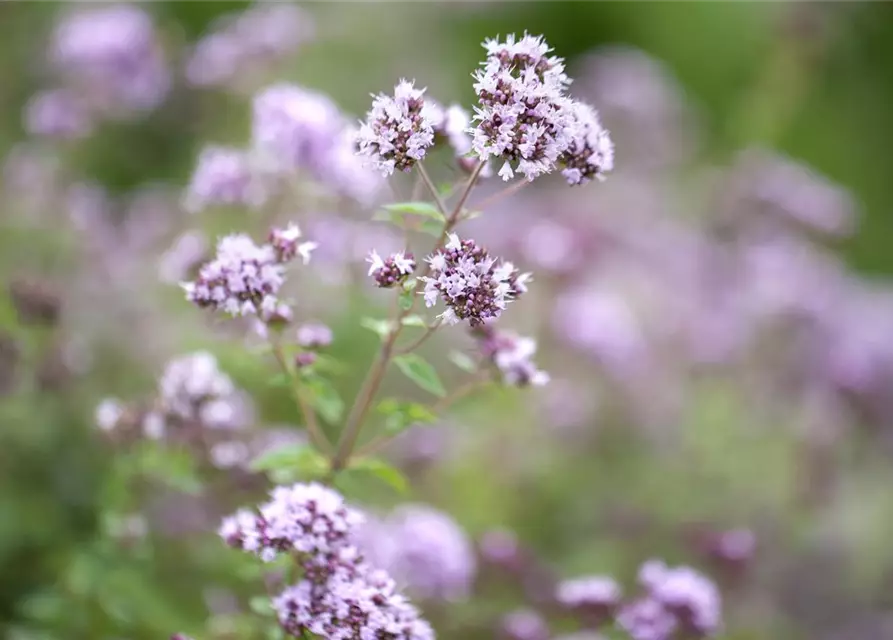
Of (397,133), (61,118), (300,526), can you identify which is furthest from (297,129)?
(61,118)

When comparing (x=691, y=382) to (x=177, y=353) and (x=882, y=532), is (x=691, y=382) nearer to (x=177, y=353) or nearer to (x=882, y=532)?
(x=882, y=532)

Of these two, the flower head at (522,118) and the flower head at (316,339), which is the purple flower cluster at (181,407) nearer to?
the flower head at (316,339)

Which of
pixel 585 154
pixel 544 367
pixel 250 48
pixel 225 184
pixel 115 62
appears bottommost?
pixel 585 154

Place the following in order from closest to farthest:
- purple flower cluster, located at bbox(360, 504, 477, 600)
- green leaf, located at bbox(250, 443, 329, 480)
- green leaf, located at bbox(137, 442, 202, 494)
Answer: green leaf, located at bbox(250, 443, 329, 480) < green leaf, located at bbox(137, 442, 202, 494) < purple flower cluster, located at bbox(360, 504, 477, 600)

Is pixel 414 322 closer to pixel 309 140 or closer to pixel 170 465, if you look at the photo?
pixel 170 465

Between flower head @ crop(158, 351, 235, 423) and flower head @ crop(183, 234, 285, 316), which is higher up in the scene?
flower head @ crop(158, 351, 235, 423)

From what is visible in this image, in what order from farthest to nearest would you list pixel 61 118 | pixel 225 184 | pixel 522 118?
1. pixel 61 118
2. pixel 225 184
3. pixel 522 118

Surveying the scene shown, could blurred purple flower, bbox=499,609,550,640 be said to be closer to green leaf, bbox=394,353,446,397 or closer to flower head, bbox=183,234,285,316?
green leaf, bbox=394,353,446,397

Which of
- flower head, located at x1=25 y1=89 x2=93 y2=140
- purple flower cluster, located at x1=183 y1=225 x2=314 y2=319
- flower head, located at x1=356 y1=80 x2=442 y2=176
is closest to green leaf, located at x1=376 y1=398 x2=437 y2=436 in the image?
purple flower cluster, located at x1=183 y1=225 x2=314 y2=319
